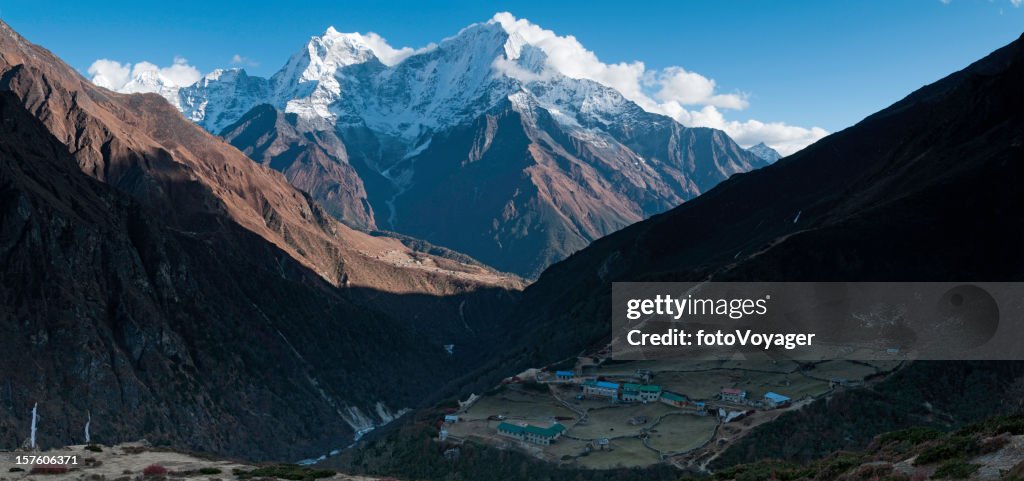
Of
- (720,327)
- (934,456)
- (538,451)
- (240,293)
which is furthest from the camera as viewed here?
(240,293)

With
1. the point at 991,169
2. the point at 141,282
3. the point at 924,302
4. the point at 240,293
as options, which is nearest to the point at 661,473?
the point at 924,302

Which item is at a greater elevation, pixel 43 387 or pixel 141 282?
pixel 141 282

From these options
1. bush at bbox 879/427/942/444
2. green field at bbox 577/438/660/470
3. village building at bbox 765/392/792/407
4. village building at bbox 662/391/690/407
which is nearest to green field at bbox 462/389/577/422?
village building at bbox 662/391/690/407

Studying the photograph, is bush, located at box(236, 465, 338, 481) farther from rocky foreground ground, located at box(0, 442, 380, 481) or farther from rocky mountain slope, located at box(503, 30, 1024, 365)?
rocky mountain slope, located at box(503, 30, 1024, 365)

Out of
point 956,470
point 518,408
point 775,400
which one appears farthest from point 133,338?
point 956,470

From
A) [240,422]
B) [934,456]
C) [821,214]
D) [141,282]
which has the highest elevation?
[821,214]

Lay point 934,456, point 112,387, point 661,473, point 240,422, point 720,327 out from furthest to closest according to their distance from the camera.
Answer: point 240,422, point 112,387, point 720,327, point 661,473, point 934,456

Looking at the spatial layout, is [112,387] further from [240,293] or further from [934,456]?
[934,456]
